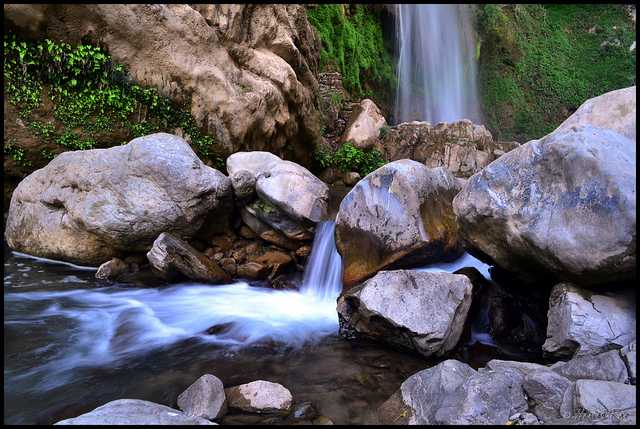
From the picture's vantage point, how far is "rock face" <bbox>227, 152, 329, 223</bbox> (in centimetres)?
660

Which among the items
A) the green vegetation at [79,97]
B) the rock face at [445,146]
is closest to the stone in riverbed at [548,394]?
the green vegetation at [79,97]

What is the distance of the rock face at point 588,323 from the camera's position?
10.6ft

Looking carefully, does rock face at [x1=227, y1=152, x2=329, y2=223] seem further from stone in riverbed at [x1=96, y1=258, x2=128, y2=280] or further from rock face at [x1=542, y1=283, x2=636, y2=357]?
rock face at [x1=542, y1=283, x2=636, y2=357]

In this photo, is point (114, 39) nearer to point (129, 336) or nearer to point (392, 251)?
point (129, 336)

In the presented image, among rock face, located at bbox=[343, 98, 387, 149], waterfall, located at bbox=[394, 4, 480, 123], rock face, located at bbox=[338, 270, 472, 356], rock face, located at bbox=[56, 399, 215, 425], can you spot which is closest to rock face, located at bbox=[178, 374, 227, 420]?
rock face, located at bbox=[56, 399, 215, 425]

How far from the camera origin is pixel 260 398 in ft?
10.9

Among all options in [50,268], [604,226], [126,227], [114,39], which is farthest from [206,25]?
[604,226]

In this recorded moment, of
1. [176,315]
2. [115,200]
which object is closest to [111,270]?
[115,200]

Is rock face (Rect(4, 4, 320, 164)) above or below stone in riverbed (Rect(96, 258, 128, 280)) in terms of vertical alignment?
above

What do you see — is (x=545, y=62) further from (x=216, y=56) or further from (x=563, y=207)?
(x=563, y=207)

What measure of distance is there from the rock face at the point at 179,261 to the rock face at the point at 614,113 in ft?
15.8

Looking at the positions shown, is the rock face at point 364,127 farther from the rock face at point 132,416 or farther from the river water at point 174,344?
the rock face at point 132,416

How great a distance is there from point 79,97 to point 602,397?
8626mm

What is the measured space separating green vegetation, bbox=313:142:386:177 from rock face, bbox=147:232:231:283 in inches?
199
